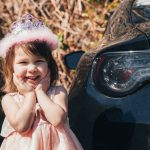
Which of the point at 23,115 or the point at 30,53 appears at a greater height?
the point at 30,53

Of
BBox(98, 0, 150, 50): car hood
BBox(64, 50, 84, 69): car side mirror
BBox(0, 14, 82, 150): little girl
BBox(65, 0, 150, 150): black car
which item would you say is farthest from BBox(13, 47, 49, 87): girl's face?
BBox(64, 50, 84, 69): car side mirror

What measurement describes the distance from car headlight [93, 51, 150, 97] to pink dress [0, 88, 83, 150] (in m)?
0.30

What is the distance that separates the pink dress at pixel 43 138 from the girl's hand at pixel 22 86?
0.07 m

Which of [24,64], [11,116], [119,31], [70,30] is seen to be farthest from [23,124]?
[70,30]

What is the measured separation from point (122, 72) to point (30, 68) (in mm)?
477

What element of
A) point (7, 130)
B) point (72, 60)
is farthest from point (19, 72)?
point (72, 60)

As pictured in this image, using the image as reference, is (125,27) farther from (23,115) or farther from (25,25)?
→ (23,115)

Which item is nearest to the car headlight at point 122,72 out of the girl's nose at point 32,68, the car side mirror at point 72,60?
the girl's nose at point 32,68

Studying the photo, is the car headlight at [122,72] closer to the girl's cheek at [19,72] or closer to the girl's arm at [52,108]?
the girl's arm at [52,108]

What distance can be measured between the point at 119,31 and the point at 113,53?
446 millimetres

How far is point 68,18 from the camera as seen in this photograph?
6953mm

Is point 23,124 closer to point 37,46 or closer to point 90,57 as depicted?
point 37,46

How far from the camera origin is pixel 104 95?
8.80 ft

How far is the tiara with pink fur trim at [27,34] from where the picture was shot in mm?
2848
